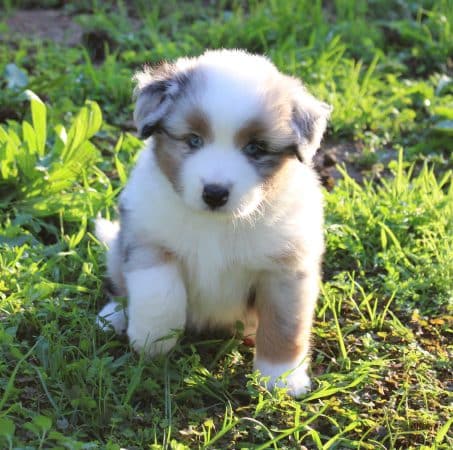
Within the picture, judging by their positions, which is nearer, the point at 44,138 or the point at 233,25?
the point at 44,138

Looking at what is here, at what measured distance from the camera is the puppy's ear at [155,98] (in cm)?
355

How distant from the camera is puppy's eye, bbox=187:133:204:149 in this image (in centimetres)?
344

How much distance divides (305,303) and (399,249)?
115 centimetres

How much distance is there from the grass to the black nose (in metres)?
0.77

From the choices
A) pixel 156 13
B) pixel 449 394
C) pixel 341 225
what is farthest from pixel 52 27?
pixel 449 394

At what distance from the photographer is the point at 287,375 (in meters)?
3.77

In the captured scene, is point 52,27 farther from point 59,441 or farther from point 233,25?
point 59,441

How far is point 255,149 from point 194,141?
24 cm

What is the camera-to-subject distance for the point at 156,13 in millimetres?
7391

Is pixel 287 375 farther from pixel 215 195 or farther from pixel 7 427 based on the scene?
pixel 7 427

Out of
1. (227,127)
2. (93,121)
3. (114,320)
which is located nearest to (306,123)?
(227,127)

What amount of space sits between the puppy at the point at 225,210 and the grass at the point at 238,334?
0.69ft

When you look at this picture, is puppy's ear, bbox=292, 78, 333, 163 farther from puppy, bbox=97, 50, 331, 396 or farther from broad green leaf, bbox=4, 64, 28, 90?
broad green leaf, bbox=4, 64, 28, 90

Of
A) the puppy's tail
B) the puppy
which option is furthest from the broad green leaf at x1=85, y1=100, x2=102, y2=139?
the puppy
